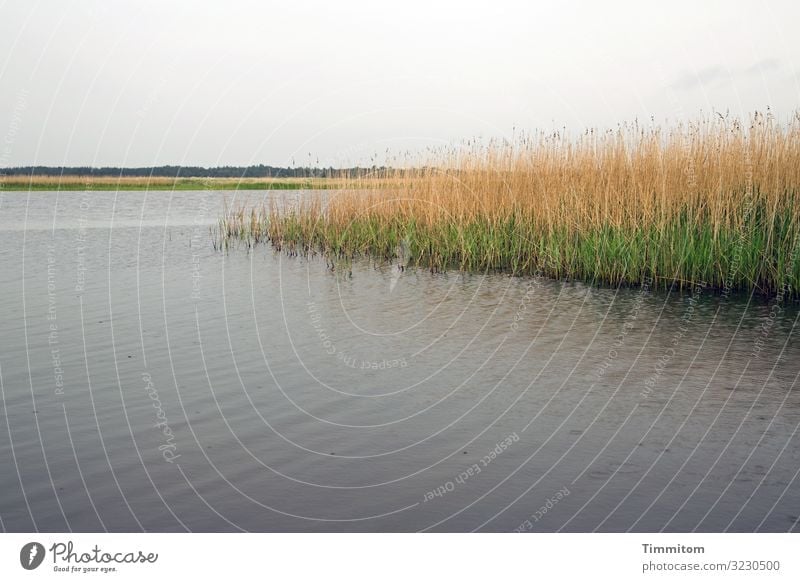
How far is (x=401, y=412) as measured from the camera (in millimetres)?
5496

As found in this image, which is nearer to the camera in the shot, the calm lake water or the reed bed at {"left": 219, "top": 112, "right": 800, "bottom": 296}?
the calm lake water

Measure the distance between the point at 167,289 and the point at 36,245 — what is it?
8.79 meters

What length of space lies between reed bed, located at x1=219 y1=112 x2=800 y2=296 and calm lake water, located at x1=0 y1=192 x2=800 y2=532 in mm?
627

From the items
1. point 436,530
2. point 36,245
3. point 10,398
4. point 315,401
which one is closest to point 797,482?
point 436,530

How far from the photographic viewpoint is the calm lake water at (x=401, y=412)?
3.89m

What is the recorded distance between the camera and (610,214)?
37.7 feet

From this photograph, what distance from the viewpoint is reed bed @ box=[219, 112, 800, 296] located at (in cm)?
998

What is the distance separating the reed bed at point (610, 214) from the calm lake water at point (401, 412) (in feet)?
2.06

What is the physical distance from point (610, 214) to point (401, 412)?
7118 mm

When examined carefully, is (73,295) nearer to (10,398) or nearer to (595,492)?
(10,398)

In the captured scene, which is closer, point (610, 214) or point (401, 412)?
point (401, 412)

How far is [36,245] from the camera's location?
18391 mm

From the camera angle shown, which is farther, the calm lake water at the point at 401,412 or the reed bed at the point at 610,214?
the reed bed at the point at 610,214

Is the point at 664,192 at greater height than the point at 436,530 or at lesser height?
greater
